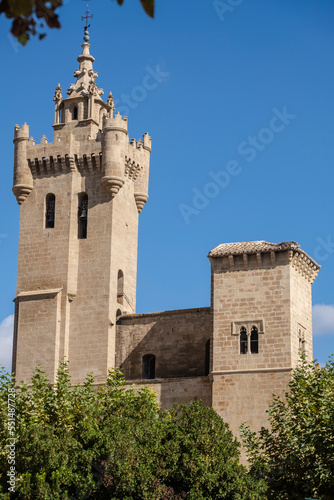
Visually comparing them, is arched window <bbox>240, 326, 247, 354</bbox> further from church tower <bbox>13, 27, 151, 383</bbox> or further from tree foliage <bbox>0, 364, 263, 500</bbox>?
church tower <bbox>13, 27, 151, 383</bbox>

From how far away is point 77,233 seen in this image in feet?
122

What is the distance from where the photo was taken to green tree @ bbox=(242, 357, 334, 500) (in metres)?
22.4

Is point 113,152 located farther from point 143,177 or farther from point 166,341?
point 166,341

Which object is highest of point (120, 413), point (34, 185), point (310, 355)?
point (34, 185)

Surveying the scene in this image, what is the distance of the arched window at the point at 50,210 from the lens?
3772cm

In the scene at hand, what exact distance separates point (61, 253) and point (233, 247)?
7996 mm

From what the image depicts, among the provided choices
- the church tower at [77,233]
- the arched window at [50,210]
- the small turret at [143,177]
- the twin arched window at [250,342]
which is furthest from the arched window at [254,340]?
the arched window at [50,210]

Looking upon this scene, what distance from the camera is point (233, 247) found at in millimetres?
32812

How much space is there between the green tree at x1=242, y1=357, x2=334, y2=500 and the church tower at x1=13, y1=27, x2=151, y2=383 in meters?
10.7

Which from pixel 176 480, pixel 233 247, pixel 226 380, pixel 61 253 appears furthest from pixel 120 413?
pixel 61 253

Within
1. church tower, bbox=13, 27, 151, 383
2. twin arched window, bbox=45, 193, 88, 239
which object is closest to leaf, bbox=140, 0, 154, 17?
church tower, bbox=13, 27, 151, 383

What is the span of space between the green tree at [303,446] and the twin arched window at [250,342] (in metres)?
4.28

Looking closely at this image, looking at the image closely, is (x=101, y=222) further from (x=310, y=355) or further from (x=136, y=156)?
(x=310, y=355)

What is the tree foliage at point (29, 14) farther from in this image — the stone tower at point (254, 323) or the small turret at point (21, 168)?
the small turret at point (21, 168)
